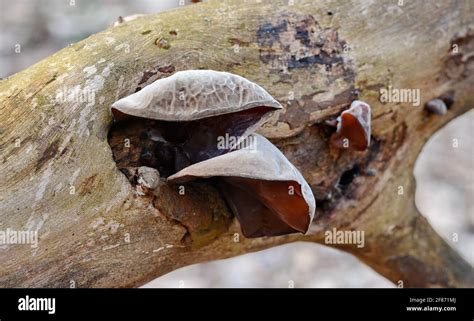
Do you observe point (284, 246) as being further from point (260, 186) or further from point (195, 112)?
point (195, 112)

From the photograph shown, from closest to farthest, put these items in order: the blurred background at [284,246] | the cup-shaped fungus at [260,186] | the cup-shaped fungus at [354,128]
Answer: the cup-shaped fungus at [260,186]
the cup-shaped fungus at [354,128]
the blurred background at [284,246]

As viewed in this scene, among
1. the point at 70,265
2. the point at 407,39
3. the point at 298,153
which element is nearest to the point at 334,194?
the point at 298,153

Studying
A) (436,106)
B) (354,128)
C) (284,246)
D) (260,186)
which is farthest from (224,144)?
(284,246)

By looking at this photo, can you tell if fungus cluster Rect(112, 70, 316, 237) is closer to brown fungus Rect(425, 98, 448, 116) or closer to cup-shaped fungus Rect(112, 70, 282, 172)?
cup-shaped fungus Rect(112, 70, 282, 172)

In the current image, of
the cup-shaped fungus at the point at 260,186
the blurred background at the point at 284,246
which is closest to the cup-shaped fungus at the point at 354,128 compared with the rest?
the cup-shaped fungus at the point at 260,186

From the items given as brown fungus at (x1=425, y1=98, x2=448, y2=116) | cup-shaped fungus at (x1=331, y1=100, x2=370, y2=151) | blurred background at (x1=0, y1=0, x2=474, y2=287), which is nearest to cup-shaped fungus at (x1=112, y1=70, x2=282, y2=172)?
cup-shaped fungus at (x1=331, y1=100, x2=370, y2=151)

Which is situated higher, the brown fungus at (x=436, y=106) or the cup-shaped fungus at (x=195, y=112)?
the cup-shaped fungus at (x=195, y=112)

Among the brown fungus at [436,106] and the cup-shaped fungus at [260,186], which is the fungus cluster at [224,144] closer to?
the cup-shaped fungus at [260,186]
